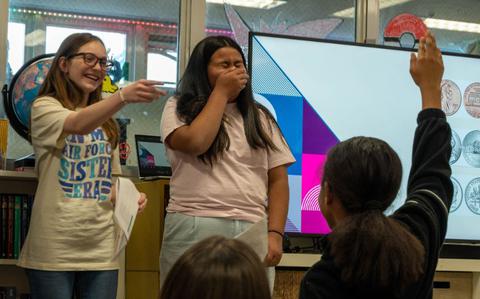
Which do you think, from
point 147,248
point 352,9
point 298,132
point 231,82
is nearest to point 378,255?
point 231,82

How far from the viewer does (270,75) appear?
3090 mm

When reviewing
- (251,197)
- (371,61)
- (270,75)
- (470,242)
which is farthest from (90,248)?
(470,242)

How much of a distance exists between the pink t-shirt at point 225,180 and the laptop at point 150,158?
0.85 m

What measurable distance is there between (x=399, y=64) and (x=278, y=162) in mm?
1412

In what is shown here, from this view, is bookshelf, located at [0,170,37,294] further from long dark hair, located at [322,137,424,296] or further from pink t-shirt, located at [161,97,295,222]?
long dark hair, located at [322,137,424,296]

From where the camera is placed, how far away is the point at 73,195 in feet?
6.86

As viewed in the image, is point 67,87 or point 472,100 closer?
point 67,87

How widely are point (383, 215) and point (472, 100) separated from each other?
7.93 ft

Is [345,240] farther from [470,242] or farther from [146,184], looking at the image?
[470,242]

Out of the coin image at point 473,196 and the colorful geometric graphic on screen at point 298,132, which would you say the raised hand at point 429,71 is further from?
the coin image at point 473,196

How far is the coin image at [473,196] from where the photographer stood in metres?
3.37

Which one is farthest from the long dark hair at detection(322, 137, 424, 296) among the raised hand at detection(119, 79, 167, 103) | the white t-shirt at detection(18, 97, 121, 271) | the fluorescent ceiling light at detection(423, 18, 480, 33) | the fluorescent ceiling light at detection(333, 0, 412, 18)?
the fluorescent ceiling light at detection(423, 18, 480, 33)

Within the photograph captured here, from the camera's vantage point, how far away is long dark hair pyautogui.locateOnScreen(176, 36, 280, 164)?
2057 mm

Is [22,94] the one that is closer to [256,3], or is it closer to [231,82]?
[231,82]
